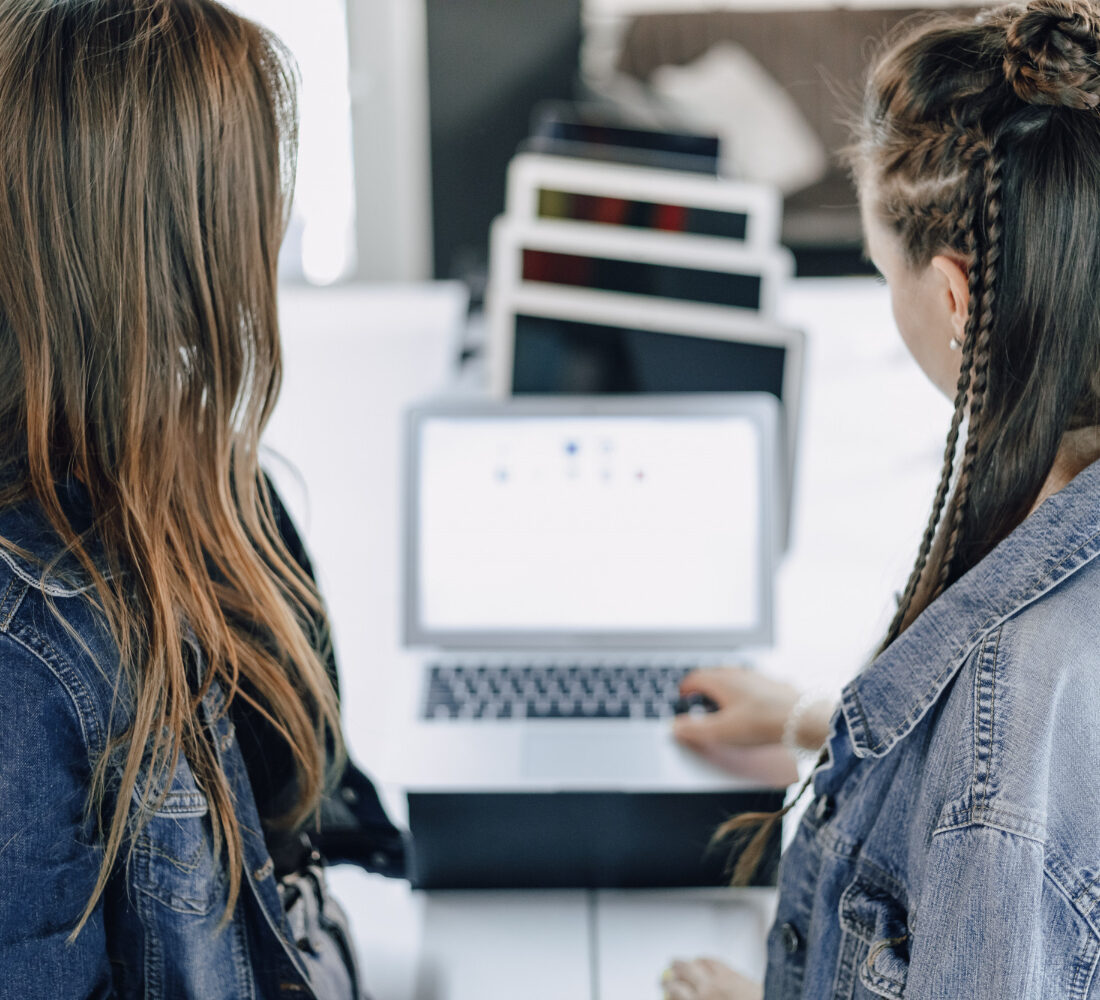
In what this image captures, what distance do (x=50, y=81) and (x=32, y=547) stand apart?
249 mm

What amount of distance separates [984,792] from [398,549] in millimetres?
924

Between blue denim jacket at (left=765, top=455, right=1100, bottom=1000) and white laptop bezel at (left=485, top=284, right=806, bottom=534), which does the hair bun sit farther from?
white laptop bezel at (left=485, top=284, right=806, bottom=534)

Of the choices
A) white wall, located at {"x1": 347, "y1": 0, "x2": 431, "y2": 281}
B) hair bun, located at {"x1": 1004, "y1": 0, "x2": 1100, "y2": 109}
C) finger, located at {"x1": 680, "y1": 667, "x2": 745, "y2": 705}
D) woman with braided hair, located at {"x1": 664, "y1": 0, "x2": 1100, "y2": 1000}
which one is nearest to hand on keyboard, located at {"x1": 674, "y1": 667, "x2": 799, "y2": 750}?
finger, located at {"x1": 680, "y1": 667, "x2": 745, "y2": 705}

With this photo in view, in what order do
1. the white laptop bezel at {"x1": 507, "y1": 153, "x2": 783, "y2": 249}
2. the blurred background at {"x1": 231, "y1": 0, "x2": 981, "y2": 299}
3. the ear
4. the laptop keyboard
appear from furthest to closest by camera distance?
the blurred background at {"x1": 231, "y1": 0, "x2": 981, "y2": 299}, the white laptop bezel at {"x1": 507, "y1": 153, "x2": 783, "y2": 249}, the laptop keyboard, the ear

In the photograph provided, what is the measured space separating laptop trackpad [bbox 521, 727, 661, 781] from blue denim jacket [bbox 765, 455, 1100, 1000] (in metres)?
0.27

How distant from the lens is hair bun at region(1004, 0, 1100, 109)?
0.55 metres

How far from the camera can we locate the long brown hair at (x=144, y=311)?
1.88ft

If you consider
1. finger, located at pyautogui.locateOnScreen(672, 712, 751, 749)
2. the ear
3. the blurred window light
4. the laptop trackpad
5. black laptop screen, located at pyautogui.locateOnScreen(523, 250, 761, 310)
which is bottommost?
the laptop trackpad

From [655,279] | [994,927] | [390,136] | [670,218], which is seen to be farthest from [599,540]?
[390,136]

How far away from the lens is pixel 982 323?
1.91 ft

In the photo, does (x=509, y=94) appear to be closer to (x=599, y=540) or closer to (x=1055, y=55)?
(x=599, y=540)

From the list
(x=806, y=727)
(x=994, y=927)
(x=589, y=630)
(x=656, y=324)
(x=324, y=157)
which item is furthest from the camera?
(x=324, y=157)

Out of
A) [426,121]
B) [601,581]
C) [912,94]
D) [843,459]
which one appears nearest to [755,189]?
[843,459]

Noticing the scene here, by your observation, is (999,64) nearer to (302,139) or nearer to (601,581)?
(302,139)
